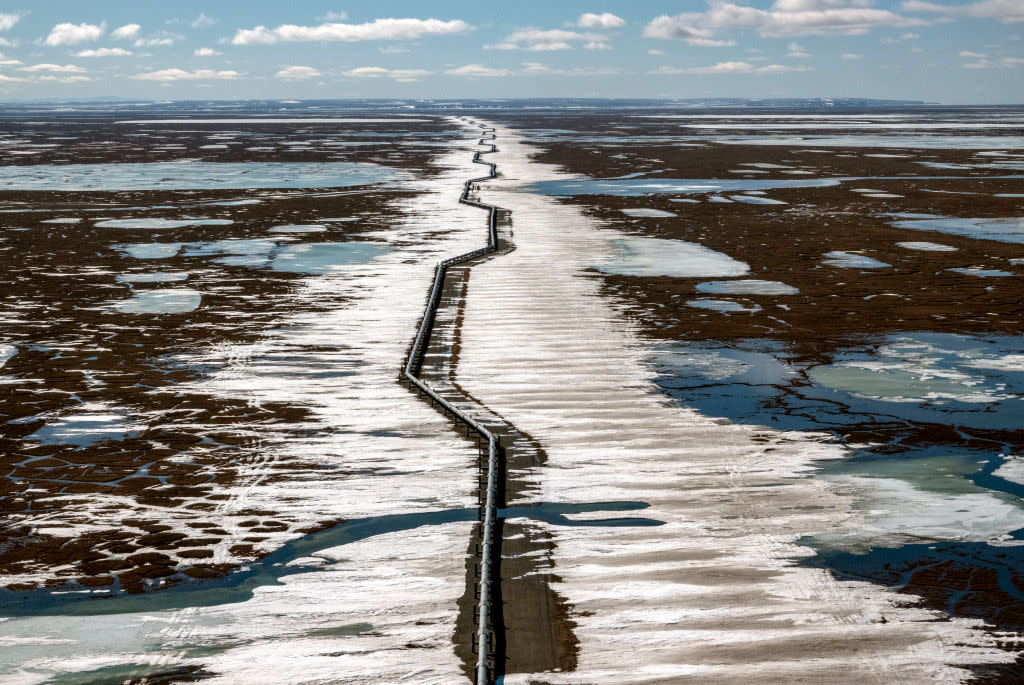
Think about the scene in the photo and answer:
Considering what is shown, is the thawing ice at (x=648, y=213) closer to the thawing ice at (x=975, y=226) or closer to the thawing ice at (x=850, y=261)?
the thawing ice at (x=975, y=226)

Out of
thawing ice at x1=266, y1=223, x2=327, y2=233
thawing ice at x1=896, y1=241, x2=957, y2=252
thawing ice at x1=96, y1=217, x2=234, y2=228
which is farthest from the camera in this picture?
thawing ice at x1=96, y1=217, x2=234, y2=228

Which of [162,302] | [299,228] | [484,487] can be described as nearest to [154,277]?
[162,302]

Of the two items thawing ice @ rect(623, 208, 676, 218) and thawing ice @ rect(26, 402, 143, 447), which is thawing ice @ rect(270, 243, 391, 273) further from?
thawing ice @ rect(26, 402, 143, 447)

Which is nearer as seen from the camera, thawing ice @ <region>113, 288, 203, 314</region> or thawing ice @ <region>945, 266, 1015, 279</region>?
thawing ice @ <region>113, 288, 203, 314</region>

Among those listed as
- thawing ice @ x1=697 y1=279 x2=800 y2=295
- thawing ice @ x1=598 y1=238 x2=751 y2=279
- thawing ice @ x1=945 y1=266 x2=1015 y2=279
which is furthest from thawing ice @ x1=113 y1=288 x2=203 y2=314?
thawing ice @ x1=945 y1=266 x2=1015 y2=279

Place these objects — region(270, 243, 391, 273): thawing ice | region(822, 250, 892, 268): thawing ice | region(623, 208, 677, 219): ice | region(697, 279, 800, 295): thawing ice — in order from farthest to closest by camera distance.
Result: region(623, 208, 677, 219): ice → region(270, 243, 391, 273): thawing ice → region(822, 250, 892, 268): thawing ice → region(697, 279, 800, 295): thawing ice

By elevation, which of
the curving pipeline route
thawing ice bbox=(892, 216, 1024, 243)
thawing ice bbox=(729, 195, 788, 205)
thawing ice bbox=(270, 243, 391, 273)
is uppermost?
thawing ice bbox=(729, 195, 788, 205)

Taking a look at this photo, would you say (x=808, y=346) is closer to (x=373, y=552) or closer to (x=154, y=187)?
(x=373, y=552)
